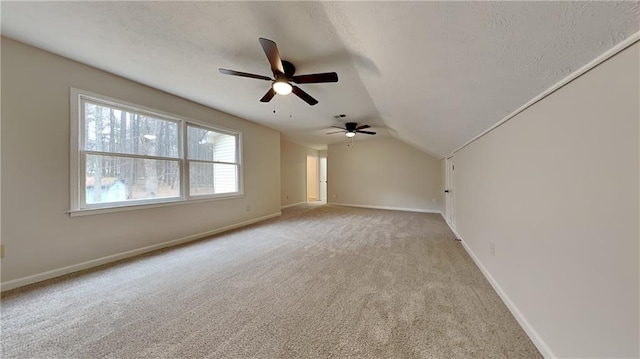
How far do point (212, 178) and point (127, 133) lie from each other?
1426 mm

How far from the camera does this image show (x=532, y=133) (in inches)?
55.4

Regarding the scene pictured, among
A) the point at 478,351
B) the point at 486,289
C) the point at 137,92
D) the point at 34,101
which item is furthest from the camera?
the point at 137,92

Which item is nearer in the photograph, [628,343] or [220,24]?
[628,343]

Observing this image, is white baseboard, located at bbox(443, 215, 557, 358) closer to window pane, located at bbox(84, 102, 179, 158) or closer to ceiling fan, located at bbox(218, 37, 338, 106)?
ceiling fan, located at bbox(218, 37, 338, 106)

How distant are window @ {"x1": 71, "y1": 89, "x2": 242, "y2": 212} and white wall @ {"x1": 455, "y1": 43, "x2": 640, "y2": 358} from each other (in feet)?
13.8

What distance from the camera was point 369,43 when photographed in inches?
62.7

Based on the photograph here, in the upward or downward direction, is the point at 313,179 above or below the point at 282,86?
below

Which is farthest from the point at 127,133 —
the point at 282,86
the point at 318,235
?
the point at 318,235

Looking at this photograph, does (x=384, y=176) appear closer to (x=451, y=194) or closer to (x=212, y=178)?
(x=451, y=194)

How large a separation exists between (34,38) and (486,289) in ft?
15.9

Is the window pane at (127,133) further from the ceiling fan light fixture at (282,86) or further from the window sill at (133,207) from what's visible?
the ceiling fan light fixture at (282,86)

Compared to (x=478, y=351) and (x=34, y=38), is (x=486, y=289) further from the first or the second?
(x=34, y=38)

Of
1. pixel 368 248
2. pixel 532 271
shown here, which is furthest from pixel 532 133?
pixel 368 248

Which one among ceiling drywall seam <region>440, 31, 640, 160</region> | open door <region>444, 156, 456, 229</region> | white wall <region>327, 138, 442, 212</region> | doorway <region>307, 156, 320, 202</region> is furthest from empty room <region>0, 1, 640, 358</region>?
doorway <region>307, 156, 320, 202</region>
